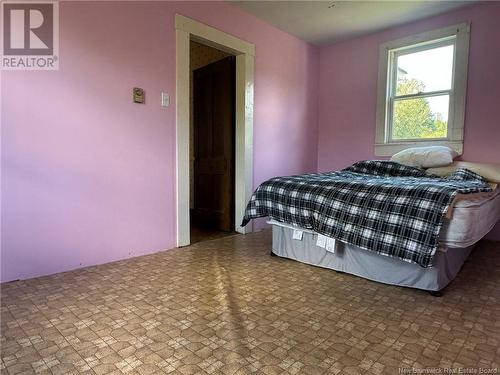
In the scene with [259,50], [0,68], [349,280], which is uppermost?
[259,50]

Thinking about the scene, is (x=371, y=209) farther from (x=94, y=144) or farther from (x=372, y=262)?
(x=94, y=144)

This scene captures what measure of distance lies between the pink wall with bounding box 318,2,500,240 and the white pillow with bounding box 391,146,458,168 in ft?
1.23

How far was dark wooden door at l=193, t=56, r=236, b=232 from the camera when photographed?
3.59 meters

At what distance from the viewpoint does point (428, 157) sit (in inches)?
121

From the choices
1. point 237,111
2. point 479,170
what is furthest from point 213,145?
point 479,170

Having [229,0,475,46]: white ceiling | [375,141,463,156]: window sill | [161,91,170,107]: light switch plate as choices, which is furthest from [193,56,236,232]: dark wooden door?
[375,141,463,156]: window sill

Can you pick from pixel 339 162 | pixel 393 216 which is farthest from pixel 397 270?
pixel 339 162

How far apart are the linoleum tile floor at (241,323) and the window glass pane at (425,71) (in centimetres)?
216

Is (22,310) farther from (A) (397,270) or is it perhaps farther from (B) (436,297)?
(B) (436,297)

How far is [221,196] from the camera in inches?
148

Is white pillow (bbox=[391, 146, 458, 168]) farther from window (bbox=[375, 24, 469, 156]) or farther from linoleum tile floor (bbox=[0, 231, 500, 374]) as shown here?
linoleum tile floor (bbox=[0, 231, 500, 374])

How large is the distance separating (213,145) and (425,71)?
2.63 m

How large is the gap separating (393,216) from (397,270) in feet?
1.34

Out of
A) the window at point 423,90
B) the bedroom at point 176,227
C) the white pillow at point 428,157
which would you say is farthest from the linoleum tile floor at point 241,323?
the window at point 423,90
